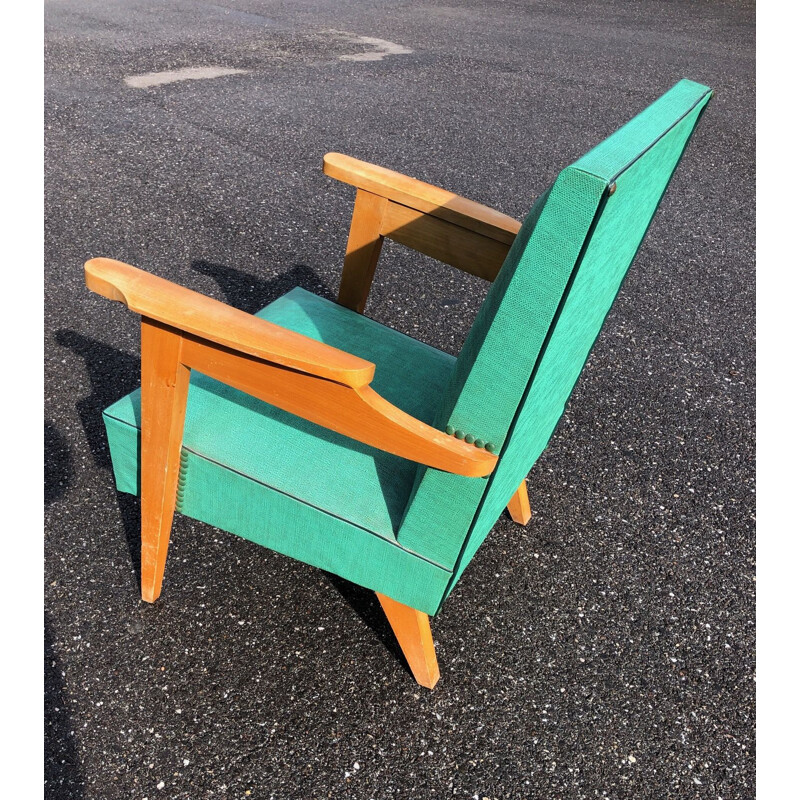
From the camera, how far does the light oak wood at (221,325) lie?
1195 millimetres

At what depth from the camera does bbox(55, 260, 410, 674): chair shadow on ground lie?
1.86 m

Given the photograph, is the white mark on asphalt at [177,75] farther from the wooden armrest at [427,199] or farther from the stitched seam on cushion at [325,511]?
the stitched seam on cushion at [325,511]

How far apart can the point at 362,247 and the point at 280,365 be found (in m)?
0.81

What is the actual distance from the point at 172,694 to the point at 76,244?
80.3 inches

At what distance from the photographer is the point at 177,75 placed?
16.1ft

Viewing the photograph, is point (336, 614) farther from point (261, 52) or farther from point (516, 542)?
point (261, 52)

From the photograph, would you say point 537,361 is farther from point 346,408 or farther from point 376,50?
point 376,50

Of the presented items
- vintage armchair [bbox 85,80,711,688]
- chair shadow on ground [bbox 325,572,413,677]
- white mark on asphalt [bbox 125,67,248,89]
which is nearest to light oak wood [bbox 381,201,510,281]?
vintage armchair [bbox 85,80,711,688]

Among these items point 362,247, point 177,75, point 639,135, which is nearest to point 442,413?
point 639,135

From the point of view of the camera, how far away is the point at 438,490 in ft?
4.41

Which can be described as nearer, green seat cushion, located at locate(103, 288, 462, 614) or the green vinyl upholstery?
the green vinyl upholstery

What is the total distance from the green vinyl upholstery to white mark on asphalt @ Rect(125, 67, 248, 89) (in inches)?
137

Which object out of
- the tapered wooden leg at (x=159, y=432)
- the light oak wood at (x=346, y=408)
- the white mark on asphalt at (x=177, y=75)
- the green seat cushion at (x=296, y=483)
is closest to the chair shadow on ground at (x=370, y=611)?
the green seat cushion at (x=296, y=483)

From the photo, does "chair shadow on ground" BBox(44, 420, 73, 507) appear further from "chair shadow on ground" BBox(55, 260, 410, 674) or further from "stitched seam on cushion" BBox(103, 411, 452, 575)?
"stitched seam on cushion" BBox(103, 411, 452, 575)
